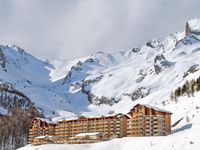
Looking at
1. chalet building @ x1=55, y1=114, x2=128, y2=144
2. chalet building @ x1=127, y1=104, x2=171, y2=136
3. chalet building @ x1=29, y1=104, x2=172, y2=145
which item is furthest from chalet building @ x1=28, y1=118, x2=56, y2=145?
chalet building @ x1=127, y1=104, x2=171, y2=136

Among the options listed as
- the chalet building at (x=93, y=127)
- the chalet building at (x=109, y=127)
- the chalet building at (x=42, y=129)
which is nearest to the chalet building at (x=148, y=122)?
the chalet building at (x=109, y=127)

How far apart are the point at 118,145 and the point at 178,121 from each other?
153 feet

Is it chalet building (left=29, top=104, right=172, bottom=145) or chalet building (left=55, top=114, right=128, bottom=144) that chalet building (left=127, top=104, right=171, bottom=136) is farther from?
chalet building (left=55, top=114, right=128, bottom=144)

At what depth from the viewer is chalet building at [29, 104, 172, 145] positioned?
424 feet

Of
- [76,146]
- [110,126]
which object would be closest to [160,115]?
[110,126]

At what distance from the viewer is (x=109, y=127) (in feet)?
462

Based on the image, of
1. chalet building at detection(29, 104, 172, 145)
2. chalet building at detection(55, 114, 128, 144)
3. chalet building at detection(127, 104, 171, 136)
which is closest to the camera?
chalet building at detection(127, 104, 171, 136)

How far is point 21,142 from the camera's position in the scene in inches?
7397

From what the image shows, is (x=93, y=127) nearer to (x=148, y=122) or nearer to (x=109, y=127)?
(x=109, y=127)

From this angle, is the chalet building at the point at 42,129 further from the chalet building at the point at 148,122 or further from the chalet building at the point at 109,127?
the chalet building at the point at 148,122

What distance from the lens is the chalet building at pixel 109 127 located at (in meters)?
129

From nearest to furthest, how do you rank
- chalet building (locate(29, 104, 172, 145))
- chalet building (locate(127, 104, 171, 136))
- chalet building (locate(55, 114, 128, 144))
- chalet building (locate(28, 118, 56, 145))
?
chalet building (locate(127, 104, 171, 136))
chalet building (locate(29, 104, 172, 145))
chalet building (locate(55, 114, 128, 144))
chalet building (locate(28, 118, 56, 145))

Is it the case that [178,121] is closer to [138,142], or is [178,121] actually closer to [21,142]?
[138,142]

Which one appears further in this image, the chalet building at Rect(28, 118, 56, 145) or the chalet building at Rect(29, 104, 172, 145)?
the chalet building at Rect(28, 118, 56, 145)
